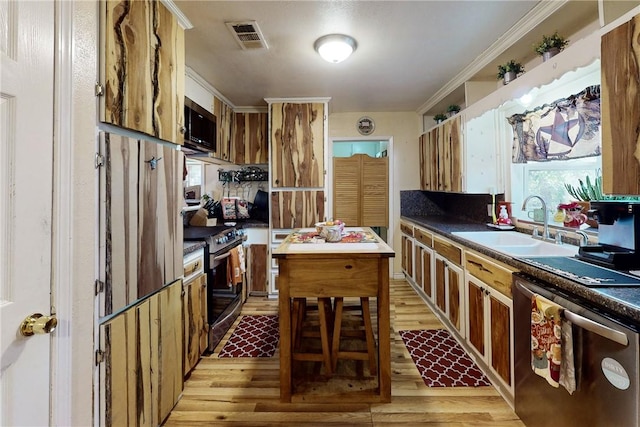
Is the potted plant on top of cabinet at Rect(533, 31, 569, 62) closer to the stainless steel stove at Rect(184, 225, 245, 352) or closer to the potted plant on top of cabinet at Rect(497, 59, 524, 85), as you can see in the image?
the potted plant on top of cabinet at Rect(497, 59, 524, 85)

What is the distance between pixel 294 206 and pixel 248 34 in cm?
196

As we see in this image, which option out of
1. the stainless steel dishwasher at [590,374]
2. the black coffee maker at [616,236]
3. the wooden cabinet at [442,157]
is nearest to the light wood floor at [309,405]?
the stainless steel dishwasher at [590,374]

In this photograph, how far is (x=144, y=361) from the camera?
4.73 feet

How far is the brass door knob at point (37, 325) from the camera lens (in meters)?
0.78

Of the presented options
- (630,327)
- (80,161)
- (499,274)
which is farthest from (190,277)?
(630,327)

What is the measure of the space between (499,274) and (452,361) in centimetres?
87

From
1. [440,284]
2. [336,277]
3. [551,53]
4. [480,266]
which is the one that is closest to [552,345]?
[480,266]

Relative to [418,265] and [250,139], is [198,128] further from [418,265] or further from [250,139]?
[418,265]

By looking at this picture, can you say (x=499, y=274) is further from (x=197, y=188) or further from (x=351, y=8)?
(x=197, y=188)

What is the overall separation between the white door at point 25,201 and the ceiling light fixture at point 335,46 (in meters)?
1.82

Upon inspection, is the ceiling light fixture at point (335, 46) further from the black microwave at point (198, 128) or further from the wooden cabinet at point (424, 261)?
the wooden cabinet at point (424, 261)

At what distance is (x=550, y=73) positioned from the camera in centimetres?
182

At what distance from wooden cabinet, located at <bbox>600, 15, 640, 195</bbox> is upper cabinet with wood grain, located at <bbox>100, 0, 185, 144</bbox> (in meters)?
2.13

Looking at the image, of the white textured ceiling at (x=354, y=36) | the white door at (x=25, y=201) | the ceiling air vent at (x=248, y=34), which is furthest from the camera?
the ceiling air vent at (x=248, y=34)
